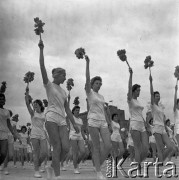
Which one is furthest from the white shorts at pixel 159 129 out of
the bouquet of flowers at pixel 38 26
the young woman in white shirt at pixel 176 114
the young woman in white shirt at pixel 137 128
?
the bouquet of flowers at pixel 38 26

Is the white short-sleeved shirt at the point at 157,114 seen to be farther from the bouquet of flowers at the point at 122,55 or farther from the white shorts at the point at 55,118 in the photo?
the white shorts at the point at 55,118

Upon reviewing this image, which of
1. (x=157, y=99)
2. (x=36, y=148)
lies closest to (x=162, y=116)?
(x=157, y=99)

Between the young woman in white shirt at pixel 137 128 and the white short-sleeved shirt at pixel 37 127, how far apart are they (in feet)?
7.94

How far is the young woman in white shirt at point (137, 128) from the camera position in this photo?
892 cm

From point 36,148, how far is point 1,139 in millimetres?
1412

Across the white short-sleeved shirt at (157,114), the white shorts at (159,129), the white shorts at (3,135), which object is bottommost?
the white shorts at (3,135)

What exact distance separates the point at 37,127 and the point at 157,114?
10.5 feet

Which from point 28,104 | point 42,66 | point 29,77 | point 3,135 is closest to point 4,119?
point 3,135

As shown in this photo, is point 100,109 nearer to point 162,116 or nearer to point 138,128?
point 138,128

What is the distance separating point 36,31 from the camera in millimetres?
6852

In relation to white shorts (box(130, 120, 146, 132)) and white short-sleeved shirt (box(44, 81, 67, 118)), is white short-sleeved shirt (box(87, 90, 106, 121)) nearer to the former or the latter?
white short-sleeved shirt (box(44, 81, 67, 118))

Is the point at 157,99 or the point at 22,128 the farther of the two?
the point at 22,128

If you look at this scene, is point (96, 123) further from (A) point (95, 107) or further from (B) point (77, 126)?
(B) point (77, 126)

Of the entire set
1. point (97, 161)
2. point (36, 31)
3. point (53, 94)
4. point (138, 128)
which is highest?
point (36, 31)
